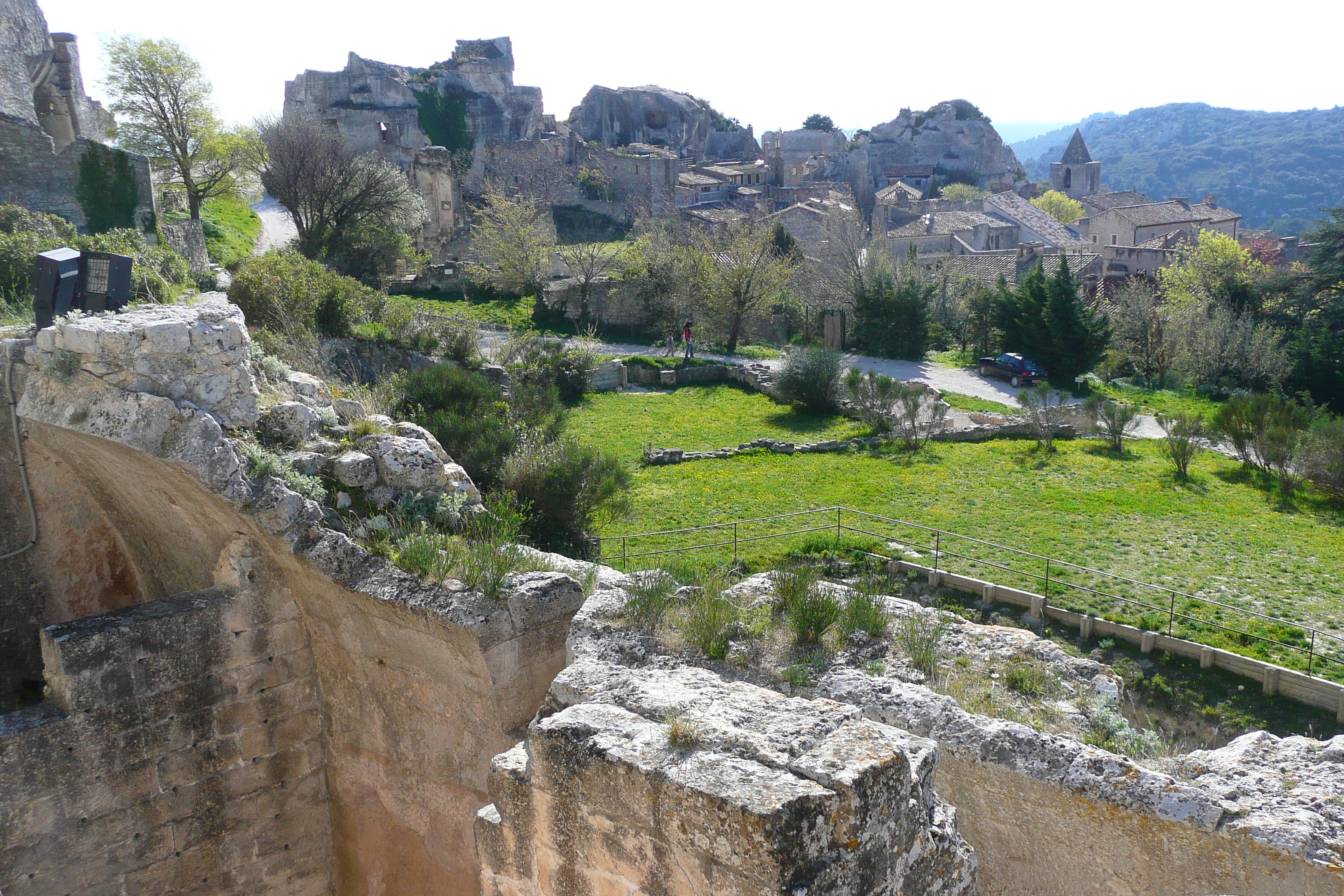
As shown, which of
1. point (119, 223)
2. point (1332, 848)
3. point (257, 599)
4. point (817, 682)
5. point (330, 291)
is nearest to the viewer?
point (1332, 848)

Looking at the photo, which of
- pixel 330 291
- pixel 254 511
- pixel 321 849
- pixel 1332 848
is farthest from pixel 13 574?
pixel 330 291

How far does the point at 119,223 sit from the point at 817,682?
21032 millimetres

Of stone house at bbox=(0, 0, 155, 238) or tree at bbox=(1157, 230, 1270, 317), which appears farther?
tree at bbox=(1157, 230, 1270, 317)

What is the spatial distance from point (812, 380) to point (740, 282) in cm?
726

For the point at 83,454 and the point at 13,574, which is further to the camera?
the point at 13,574

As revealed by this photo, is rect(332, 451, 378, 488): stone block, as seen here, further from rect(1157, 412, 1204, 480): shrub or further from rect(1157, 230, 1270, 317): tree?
rect(1157, 230, 1270, 317): tree

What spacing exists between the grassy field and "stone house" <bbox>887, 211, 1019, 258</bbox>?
26.0 m

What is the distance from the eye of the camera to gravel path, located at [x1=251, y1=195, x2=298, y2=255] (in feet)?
101

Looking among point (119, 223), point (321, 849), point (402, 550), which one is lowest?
point (321, 849)

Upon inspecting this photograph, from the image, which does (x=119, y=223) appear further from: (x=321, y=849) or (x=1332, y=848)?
(x=1332, y=848)

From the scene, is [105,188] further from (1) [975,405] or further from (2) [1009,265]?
(2) [1009,265]

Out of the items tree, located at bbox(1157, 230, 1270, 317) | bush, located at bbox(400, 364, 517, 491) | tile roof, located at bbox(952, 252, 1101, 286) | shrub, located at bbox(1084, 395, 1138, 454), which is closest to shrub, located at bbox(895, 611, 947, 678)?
bush, located at bbox(400, 364, 517, 491)

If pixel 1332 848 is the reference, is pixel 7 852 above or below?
below

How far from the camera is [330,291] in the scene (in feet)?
54.7
